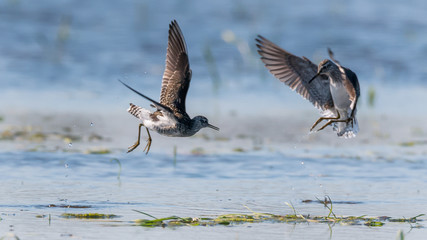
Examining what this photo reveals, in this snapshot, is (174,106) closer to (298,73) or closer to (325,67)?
(325,67)

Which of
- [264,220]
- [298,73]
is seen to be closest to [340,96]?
[298,73]

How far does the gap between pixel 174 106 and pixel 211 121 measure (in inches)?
202

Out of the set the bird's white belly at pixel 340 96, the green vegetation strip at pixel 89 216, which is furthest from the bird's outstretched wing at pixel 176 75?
the bird's white belly at pixel 340 96

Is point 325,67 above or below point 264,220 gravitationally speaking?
above

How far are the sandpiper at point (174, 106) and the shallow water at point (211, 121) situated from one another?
0.83 m

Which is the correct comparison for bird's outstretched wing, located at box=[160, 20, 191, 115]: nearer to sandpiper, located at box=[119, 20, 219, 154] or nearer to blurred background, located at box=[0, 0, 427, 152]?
sandpiper, located at box=[119, 20, 219, 154]

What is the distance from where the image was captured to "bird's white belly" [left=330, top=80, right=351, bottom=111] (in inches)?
384

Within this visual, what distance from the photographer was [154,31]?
22500 millimetres

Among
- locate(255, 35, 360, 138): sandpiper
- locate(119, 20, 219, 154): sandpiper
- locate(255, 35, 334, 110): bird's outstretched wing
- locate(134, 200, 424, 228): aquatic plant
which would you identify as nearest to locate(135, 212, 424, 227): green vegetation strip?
locate(134, 200, 424, 228): aquatic plant

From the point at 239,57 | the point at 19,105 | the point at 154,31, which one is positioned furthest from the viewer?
the point at 154,31

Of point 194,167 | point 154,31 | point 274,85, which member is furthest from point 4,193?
point 154,31

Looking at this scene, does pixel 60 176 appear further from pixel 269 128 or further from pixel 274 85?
pixel 274 85

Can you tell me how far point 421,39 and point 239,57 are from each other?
217 inches

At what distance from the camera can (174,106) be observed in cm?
959
